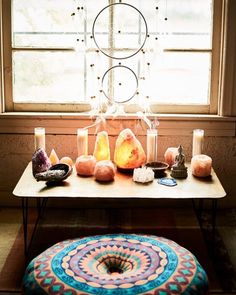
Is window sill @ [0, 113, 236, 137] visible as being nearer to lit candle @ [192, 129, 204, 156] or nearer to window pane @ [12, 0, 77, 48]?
lit candle @ [192, 129, 204, 156]

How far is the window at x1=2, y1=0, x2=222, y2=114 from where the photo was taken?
12.0 feet

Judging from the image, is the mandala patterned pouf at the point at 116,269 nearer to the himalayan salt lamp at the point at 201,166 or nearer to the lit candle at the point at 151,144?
the himalayan salt lamp at the point at 201,166

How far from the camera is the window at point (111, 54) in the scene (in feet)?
12.0

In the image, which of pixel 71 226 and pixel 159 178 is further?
pixel 71 226

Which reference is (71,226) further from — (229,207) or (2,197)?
(229,207)

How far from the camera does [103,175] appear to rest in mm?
3107

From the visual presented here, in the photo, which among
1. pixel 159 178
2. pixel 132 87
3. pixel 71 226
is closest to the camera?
pixel 159 178

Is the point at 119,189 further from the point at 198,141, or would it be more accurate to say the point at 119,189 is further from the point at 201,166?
the point at 198,141

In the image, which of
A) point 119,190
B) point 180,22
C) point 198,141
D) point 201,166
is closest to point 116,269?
point 119,190

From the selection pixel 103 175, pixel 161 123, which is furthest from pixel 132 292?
pixel 161 123

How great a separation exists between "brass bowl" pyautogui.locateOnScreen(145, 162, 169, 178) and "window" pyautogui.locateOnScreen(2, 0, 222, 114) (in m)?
0.59

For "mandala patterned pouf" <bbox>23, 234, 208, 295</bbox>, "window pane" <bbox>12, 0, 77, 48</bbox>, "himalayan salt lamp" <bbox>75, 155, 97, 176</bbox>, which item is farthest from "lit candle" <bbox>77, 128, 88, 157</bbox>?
"mandala patterned pouf" <bbox>23, 234, 208, 295</bbox>

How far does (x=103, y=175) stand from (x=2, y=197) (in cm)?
114

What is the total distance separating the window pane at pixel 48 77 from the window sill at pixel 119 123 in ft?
0.56
